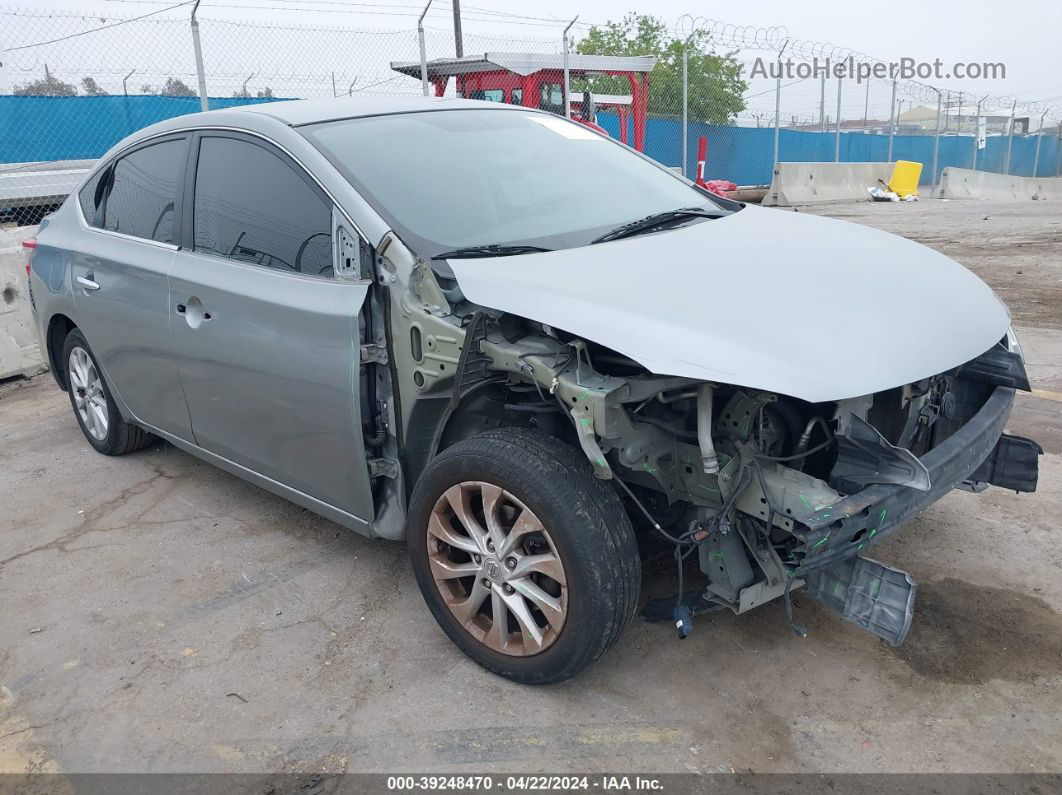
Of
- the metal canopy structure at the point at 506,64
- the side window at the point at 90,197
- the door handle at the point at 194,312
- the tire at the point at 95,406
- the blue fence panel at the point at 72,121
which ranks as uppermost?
the metal canopy structure at the point at 506,64

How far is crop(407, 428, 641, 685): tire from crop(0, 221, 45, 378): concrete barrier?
5.36 meters

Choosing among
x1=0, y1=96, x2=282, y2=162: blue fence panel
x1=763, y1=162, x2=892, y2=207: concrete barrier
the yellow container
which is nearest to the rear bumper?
x1=0, y1=96, x2=282, y2=162: blue fence panel

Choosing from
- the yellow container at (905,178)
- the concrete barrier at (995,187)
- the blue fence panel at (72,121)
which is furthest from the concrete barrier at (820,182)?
the blue fence panel at (72,121)

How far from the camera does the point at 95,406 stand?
4.84m

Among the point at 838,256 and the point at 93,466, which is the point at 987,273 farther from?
the point at 93,466

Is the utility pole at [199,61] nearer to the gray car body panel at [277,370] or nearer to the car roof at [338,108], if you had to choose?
the car roof at [338,108]

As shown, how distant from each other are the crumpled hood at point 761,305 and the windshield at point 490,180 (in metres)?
0.27

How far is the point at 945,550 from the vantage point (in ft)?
11.3

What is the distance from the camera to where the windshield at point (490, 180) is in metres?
3.05

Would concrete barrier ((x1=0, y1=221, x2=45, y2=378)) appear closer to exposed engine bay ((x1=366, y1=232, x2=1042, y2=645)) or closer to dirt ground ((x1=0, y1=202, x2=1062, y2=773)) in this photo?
dirt ground ((x1=0, y1=202, x2=1062, y2=773))

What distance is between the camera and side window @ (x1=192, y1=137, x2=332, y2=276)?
312 cm

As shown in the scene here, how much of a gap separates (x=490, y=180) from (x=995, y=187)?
23.2 m

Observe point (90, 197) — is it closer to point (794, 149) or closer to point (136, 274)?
point (136, 274)

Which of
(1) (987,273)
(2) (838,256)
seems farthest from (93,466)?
(1) (987,273)
